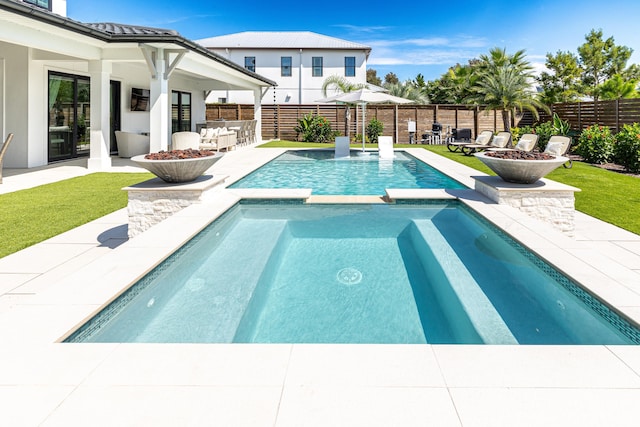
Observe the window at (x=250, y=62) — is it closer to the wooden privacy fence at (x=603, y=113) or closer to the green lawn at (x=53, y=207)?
the wooden privacy fence at (x=603, y=113)

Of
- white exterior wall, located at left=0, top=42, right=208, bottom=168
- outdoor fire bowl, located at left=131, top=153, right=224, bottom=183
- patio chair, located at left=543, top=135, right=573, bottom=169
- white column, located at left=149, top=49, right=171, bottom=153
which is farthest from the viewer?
white exterior wall, located at left=0, top=42, right=208, bottom=168

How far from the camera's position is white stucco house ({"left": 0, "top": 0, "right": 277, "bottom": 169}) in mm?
9734

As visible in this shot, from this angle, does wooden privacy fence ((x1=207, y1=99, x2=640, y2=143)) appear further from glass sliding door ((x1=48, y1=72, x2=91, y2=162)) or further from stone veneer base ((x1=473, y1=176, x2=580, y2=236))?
stone veneer base ((x1=473, y1=176, x2=580, y2=236))

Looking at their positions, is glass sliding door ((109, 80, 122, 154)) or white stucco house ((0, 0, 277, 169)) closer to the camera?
white stucco house ((0, 0, 277, 169))

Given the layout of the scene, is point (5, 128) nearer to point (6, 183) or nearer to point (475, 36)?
point (6, 183)

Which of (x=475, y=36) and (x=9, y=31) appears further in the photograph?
(x=475, y=36)

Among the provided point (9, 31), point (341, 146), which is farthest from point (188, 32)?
point (9, 31)

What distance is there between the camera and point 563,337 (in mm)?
3082

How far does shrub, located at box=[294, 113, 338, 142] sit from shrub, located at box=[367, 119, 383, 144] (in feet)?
6.11

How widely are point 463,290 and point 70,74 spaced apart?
46.6 ft

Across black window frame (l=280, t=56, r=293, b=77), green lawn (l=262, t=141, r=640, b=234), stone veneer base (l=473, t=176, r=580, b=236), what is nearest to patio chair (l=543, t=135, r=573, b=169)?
green lawn (l=262, t=141, r=640, b=234)

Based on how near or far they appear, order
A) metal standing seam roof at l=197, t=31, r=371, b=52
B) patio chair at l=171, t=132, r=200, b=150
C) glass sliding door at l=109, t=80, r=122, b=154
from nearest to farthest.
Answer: patio chair at l=171, t=132, r=200, b=150 < glass sliding door at l=109, t=80, r=122, b=154 < metal standing seam roof at l=197, t=31, r=371, b=52

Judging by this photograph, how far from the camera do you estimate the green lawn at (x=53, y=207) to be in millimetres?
5805
